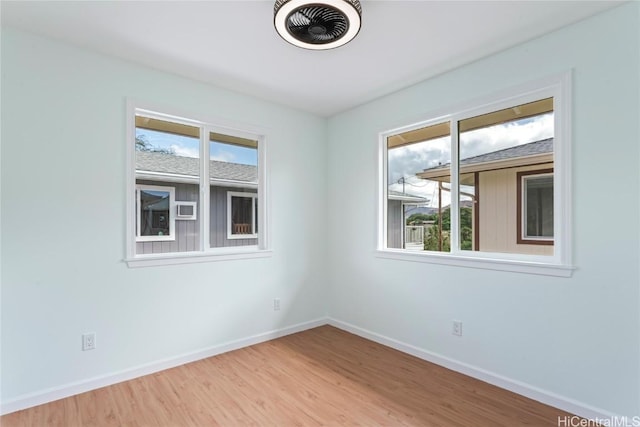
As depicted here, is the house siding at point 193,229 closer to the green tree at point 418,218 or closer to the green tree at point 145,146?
the green tree at point 145,146

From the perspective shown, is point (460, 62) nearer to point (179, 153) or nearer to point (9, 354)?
point (179, 153)

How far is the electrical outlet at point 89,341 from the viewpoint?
2.53 metres

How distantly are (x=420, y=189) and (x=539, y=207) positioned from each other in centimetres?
110

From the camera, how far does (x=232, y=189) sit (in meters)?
3.53

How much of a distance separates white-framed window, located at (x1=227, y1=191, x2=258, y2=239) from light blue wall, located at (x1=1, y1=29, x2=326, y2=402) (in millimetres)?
398

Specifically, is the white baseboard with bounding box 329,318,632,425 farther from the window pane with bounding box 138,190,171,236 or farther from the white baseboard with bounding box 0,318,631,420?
the window pane with bounding box 138,190,171,236

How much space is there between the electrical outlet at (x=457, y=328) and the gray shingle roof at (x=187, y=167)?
2.51 m

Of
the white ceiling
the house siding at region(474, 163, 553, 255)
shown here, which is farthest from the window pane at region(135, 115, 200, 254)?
the house siding at region(474, 163, 553, 255)

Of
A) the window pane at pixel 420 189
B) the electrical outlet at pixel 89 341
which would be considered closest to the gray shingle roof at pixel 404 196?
the window pane at pixel 420 189

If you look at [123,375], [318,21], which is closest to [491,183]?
[318,21]

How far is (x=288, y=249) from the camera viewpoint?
3.88 metres

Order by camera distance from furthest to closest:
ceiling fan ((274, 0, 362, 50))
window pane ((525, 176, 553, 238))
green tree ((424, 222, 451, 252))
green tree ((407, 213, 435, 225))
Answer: green tree ((407, 213, 435, 225))
green tree ((424, 222, 451, 252))
window pane ((525, 176, 553, 238))
ceiling fan ((274, 0, 362, 50))

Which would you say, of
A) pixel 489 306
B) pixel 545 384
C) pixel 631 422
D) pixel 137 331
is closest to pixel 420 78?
pixel 489 306

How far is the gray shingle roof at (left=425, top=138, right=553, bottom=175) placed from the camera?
247cm
